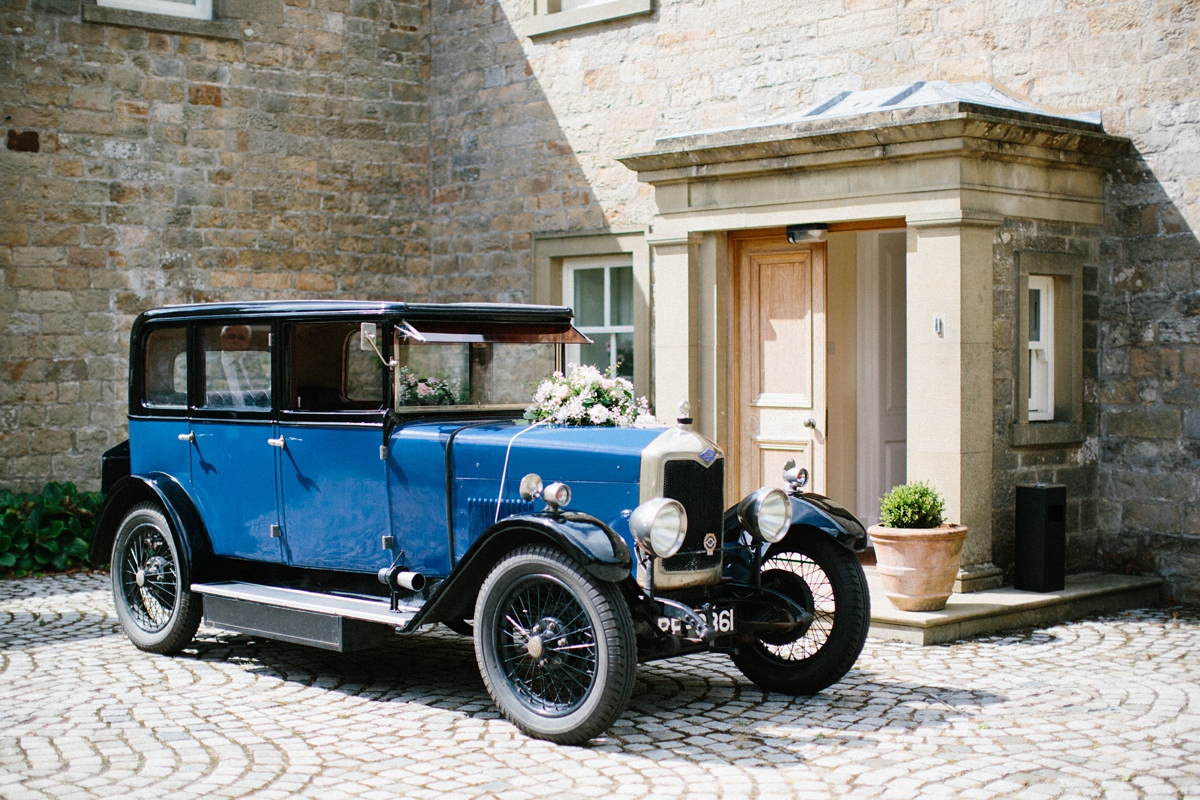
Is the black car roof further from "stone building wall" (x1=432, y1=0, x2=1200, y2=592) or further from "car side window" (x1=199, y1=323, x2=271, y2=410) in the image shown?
"stone building wall" (x1=432, y1=0, x2=1200, y2=592)

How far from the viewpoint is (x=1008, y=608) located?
7688 mm

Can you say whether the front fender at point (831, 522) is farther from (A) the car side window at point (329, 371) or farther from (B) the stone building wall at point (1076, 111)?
(B) the stone building wall at point (1076, 111)

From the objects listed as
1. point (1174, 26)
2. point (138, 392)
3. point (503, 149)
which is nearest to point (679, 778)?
point (138, 392)

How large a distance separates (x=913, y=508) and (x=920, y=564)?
0.35 meters

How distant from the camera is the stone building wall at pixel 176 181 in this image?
1068 cm

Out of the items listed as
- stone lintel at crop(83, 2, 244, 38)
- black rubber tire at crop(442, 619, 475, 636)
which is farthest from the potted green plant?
stone lintel at crop(83, 2, 244, 38)

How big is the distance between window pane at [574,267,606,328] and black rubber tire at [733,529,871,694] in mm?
5559

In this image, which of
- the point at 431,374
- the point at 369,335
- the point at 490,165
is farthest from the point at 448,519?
the point at 490,165

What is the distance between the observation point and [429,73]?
1285 cm

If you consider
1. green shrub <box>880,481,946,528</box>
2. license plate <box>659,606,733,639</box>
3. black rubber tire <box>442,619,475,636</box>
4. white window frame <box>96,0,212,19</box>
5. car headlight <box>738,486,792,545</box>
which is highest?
white window frame <box>96,0,212,19</box>

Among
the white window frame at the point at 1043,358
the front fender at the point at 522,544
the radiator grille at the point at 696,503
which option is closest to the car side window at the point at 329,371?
the front fender at the point at 522,544

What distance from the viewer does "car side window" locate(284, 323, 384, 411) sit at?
666cm

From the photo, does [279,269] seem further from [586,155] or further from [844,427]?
[844,427]

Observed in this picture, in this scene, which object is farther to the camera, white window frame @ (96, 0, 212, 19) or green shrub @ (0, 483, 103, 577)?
white window frame @ (96, 0, 212, 19)
